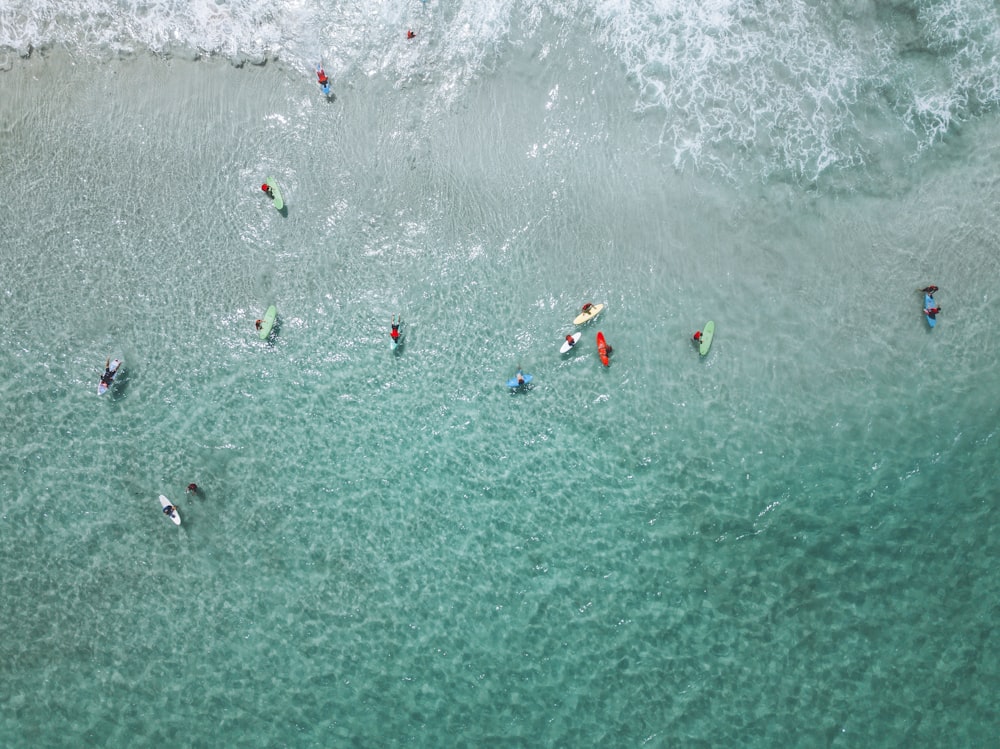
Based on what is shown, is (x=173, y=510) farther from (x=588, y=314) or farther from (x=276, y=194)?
(x=588, y=314)

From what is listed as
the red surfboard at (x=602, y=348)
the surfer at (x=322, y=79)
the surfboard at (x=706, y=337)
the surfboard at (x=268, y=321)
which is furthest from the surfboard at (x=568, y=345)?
the surfer at (x=322, y=79)

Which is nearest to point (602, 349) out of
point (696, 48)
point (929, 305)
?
point (696, 48)

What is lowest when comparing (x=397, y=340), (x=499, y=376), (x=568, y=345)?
(x=397, y=340)

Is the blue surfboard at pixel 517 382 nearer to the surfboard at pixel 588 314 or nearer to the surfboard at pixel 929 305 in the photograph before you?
the surfboard at pixel 588 314

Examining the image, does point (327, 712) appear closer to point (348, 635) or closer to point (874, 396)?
point (348, 635)

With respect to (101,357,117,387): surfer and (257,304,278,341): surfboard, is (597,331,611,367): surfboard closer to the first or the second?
(257,304,278,341): surfboard

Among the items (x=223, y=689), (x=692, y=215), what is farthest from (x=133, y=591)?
(x=692, y=215)
